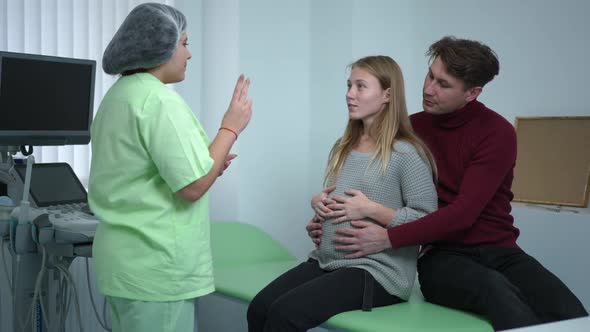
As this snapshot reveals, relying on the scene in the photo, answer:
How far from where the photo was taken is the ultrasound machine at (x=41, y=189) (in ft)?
6.98

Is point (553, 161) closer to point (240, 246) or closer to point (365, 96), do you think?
point (365, 96)

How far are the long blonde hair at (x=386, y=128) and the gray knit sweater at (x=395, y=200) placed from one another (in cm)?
3

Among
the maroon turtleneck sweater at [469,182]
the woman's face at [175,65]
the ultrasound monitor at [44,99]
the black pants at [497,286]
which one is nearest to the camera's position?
the woman's face at [175,65]

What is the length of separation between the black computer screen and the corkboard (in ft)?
5.87

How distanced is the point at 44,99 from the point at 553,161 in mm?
1990

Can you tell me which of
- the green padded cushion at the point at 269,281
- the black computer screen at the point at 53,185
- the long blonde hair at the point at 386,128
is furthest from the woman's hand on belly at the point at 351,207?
the black computer screen at the point at 53,185

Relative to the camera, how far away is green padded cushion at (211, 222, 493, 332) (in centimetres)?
184

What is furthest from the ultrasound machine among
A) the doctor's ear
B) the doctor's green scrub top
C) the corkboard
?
the corkboard

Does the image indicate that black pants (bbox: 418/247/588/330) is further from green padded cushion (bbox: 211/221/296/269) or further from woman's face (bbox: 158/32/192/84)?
woman's face (bbox: 158/32/192/84)

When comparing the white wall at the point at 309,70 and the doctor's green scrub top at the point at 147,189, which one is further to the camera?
the white wall at the point at 309,70

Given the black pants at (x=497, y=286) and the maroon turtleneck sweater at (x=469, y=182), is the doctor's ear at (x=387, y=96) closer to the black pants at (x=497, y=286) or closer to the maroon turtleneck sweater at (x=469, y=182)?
the maroon turtleneck sweater at (x=469, y=182)

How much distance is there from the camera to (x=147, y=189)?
1601 mm

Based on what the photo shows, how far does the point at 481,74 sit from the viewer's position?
6.79 feet

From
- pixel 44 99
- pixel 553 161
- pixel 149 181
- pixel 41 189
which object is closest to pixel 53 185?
pixel 41 189
